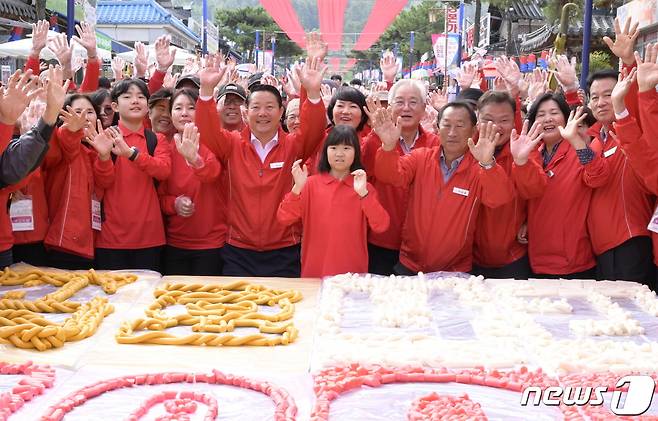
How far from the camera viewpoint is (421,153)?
4523 millimetres

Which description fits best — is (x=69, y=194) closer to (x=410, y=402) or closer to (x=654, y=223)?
(x=410, y=402)

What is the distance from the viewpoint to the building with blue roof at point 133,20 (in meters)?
32.3

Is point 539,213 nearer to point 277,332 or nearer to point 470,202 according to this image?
point 470,202

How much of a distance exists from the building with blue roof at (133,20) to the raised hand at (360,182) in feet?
99.0

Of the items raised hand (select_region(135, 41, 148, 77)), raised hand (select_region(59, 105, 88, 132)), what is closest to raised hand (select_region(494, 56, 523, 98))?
raised hand (select_region(59, 105, 88, 132))

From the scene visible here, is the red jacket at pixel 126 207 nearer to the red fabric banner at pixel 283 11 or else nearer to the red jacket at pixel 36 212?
the red jacket at pixel 36 212

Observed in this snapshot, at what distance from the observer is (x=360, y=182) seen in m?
4.09

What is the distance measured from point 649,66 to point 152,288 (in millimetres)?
3066

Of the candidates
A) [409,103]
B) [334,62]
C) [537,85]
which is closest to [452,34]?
[537,85]

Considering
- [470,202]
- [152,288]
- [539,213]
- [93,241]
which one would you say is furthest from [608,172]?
[93,241]

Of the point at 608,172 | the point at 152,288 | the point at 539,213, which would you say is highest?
the point at 608,172

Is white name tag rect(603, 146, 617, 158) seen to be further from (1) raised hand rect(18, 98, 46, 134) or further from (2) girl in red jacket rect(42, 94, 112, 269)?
(1) raised hand rect(18, 98, 46, 134)

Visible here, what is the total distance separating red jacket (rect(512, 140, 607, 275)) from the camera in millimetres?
4363

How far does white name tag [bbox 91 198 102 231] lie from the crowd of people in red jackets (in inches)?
0.5
